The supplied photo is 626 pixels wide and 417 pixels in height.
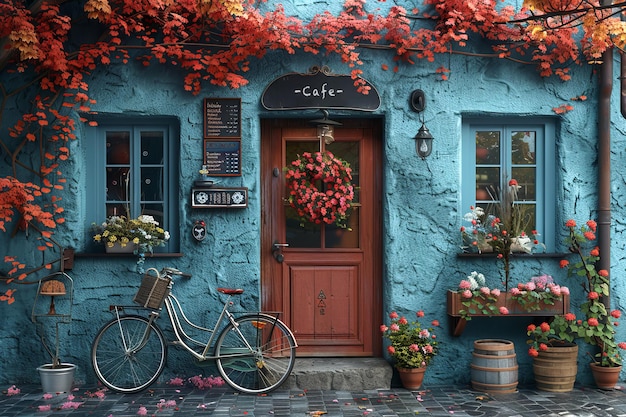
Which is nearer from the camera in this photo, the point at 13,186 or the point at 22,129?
the point at 13,186

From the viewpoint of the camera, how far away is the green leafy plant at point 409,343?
7125 mm

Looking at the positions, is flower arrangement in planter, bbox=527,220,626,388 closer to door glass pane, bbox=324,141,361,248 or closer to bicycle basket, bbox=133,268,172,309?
door glass pane, bbox=324,141,361,248

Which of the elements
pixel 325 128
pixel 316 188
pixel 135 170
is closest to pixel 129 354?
pixel 135 170

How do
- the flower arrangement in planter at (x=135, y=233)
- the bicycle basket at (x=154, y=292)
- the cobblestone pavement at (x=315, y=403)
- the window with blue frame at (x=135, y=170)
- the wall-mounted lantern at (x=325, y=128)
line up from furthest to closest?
1. the window with blue frame at (x=135, y=170)
2. the wall-mounted lantern at (x=325, y=128)
3. the flower arrangement in planter at (x=135, y=233)
4. the bicycle basket at (x=154, y=292)
5. the cobblestone pavement at (x=315, y=403)

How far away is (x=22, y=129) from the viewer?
7.32 metres

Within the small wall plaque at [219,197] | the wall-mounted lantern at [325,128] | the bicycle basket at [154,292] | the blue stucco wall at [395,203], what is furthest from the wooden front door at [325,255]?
the bicycle basket at [154,292]

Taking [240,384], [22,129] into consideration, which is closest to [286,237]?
[240,384]

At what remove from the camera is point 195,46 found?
7426 mm

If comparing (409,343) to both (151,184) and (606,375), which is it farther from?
(151,184)

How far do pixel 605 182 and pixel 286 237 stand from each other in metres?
3.25

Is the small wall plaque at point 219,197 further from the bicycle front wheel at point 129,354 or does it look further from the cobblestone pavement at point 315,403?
the cobblestone pavement at point 315,403

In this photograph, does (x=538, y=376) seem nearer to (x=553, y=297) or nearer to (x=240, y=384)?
(x=553, y=297)

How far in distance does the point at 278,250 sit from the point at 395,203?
128 centimetres

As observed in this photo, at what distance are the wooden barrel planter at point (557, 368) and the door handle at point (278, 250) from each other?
8.80 feet
